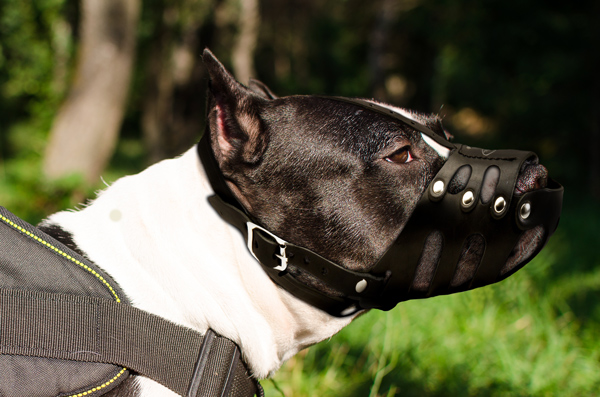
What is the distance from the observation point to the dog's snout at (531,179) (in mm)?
1614

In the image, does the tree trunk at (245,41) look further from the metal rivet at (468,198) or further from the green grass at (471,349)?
the metal rivet at (468,198)

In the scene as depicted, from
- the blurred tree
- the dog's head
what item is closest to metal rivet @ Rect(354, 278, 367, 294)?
the dog's head

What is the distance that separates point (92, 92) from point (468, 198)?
6.36 metres

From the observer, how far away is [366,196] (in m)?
1.66

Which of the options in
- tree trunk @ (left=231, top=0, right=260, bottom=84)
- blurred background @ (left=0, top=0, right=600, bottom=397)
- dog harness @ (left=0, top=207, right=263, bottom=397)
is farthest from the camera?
tree trunk @ (left=231, top=0, right=260, bottom=84)

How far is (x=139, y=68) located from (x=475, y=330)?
17.6 meters

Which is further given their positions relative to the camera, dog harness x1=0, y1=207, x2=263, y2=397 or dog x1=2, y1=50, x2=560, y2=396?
dog x1=2, y1=50, x2=560, y2=396

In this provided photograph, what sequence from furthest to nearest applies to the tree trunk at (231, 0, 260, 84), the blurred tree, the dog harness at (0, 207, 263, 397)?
the tree trunk at (231, 0, 260, 84) < the blurred tree < the dog harness at (0, 207, 263, 397)

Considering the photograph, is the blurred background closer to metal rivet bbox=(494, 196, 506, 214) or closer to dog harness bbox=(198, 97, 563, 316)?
dog harness bbox=(198, 97, 563, 316)

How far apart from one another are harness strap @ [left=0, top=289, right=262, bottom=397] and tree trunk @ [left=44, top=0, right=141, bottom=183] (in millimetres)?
5839

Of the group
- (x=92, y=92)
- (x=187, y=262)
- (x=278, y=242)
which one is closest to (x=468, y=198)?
(x=278, y=242)

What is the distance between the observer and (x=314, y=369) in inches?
112

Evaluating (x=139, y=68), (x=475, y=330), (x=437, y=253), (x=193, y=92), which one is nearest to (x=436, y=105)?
(x=139, y=68)

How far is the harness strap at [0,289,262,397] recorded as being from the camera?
4.38ft
